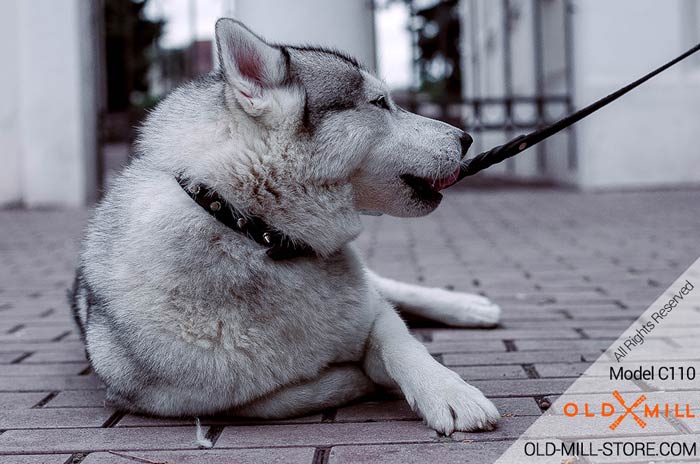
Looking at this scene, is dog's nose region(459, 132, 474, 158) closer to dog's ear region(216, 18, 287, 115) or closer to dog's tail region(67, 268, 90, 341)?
dog's ear region(216, 18, 287, 115)

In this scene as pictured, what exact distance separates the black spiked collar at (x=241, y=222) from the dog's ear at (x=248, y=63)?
0.88ft

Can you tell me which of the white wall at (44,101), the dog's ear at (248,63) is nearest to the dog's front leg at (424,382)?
the dog's ear at (248,63)

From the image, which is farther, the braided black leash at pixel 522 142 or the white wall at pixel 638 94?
the white wall at pixel 638 94

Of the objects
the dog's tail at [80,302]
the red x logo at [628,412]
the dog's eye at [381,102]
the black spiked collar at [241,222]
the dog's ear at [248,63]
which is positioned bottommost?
the red x logo at [628,412]

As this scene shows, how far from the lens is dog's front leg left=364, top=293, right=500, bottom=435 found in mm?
2297

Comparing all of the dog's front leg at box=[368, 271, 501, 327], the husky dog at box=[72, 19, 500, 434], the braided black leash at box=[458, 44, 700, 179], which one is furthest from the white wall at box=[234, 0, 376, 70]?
the husky dog at box=[72, 19, 500, 434]

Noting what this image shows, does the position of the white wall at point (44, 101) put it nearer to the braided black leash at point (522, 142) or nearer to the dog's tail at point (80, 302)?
the dog's tail at point (80, 302)

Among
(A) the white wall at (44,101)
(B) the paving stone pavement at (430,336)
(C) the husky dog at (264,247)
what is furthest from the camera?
(A) the white wall at (44,101)

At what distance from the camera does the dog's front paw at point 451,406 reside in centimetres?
229

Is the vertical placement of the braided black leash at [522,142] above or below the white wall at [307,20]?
below

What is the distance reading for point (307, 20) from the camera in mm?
8703

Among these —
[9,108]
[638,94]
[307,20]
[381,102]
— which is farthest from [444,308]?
[9,108]

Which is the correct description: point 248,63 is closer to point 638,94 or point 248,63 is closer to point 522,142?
point 522,142

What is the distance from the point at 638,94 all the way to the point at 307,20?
4632 millimetres
